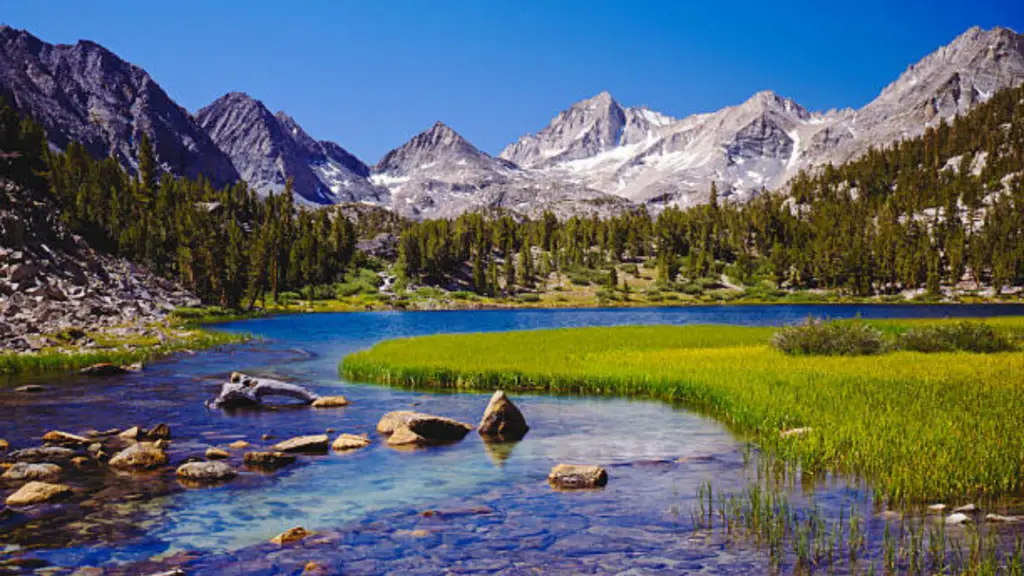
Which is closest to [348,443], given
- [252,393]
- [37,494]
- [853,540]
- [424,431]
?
[424,431]

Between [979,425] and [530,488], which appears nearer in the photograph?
[530,488]

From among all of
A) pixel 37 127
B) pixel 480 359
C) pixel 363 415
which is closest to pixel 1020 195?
pixel 480 359

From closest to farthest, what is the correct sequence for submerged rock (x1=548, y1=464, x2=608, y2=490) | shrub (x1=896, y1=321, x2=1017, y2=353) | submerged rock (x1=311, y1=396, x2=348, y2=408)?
submerged rock (x1=548, y1=464, x2=608, y2=490), submerged rock (x1=311, y1=396, x2=348, y2=408), shrub (x1=896, y1=321, x2=1017, y2=353)

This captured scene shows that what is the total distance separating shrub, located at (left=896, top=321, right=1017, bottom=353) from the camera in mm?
38719

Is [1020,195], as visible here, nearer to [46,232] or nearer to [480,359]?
[480,359]

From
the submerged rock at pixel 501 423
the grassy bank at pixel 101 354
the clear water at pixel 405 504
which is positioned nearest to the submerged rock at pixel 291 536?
the clear water at pixel 405 504

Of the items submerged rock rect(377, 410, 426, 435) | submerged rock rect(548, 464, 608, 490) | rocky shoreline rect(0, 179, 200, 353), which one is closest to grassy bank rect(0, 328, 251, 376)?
rocky shoreline rect(0, 179, 200, 353)

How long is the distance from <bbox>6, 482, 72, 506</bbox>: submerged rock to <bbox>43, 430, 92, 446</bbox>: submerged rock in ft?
21.1

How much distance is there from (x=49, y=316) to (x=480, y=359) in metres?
39.0

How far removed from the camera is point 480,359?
40938 millimetres

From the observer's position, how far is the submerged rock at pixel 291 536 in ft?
42.4

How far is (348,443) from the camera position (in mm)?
21641

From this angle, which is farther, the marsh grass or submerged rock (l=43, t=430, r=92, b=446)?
submerged rock (l=43, t=430, r=92, b=446)

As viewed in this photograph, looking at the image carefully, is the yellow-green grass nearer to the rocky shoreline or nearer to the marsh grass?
the marsh grass
